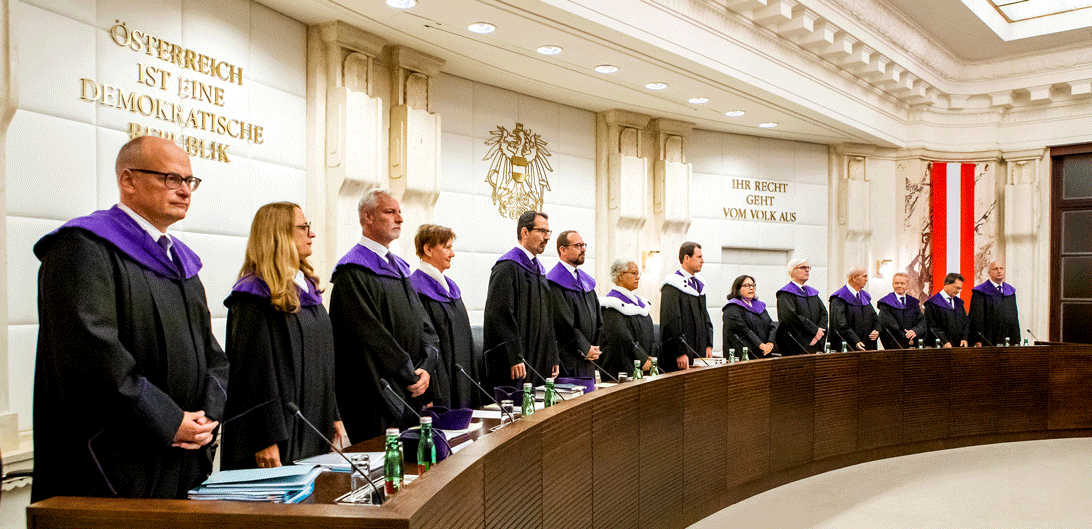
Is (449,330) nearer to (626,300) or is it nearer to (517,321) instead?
(517,321)

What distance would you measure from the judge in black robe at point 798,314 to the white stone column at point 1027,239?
4.75 meters

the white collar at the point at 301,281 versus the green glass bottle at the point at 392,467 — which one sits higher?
the white collar at the point at 301,281

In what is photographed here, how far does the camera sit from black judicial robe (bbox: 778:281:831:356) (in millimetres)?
7367

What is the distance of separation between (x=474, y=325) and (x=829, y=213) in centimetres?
580

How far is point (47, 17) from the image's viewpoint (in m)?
4.10

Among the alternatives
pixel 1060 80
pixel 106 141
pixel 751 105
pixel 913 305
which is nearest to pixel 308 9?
pixel 106 141

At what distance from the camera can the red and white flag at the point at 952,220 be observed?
1090cm

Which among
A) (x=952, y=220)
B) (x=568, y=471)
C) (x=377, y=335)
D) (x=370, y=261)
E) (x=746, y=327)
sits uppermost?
(x=952, y=220)

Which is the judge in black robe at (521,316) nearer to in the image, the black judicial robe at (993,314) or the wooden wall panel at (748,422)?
the wooden wall panel at (748,422)

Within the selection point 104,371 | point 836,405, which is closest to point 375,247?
point 104,371

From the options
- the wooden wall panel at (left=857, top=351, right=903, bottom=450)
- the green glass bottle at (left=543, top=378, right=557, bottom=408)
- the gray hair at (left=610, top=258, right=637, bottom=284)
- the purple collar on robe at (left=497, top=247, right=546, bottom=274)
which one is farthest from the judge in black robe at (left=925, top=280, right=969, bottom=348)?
the green glass bottle at (left=543, top=378, right=557, bottom=408)

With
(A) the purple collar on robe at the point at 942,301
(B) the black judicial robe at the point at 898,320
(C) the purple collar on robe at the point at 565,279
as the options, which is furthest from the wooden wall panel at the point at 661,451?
(A) the purple collar on robe at the point at 942,301

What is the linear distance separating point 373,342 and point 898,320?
22.5 feet

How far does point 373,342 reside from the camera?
328 centimetres
